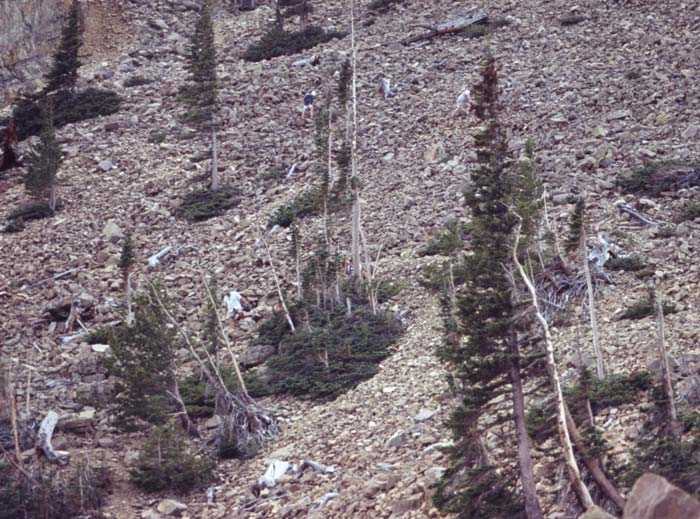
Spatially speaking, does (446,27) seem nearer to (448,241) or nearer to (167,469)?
(448,241)

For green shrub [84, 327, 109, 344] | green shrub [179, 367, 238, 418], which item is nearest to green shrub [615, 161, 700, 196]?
green shrub [179, 367, 238, 418]

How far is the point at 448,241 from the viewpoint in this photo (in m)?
24.5

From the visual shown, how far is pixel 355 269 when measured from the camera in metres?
26.7

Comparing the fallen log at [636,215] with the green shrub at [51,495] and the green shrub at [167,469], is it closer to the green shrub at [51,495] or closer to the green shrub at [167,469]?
the green shrub at [167,469]

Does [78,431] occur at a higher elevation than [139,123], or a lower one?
lower

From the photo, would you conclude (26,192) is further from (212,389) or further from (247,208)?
(212,389)

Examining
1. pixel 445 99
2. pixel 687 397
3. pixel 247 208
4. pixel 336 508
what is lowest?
pixel 336 508

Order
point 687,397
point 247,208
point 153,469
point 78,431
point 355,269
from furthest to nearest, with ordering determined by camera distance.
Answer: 1. point 247,208
2. point 355,269
3. point 78,431
4. point 153,469
5. point 687,397

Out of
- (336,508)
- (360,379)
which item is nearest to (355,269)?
(360,379)

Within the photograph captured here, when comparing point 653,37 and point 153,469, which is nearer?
point 153,469

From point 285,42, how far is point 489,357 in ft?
123

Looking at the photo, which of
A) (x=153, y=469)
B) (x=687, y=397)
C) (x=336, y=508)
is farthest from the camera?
(x=153, y=469)

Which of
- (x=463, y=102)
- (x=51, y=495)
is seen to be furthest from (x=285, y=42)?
(x=51, y=495)

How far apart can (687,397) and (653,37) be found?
27592mm
